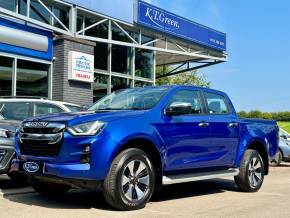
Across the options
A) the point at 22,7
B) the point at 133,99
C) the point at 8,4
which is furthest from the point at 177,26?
the point at 133,99

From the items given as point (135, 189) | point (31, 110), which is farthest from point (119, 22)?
point (135, 189)

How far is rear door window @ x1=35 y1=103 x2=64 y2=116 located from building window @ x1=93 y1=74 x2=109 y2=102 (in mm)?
8692

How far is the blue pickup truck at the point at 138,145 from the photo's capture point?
6281mm

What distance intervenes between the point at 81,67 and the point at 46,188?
9.58m

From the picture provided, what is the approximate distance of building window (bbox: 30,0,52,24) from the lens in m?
15.9

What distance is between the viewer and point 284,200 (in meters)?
8.12

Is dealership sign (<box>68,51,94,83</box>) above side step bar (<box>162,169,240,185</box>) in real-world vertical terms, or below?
above

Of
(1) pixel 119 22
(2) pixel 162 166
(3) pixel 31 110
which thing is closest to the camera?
(2) pixel 162 166

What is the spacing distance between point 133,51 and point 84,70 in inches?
154

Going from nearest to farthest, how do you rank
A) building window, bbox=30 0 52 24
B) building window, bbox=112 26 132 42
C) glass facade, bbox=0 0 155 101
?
1. glass facade, bbox=0 0 155 101
2. building window, bbox=30 0 52 24
3. building window, bbox=112 26 132 42

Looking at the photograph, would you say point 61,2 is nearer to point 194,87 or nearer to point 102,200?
point 194,87

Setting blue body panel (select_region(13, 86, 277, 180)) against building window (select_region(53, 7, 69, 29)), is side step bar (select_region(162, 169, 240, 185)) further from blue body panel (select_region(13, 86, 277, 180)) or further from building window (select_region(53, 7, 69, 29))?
building window (select_region(53, 7, 69, 29))

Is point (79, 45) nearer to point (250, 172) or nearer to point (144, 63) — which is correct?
point (144, 63)

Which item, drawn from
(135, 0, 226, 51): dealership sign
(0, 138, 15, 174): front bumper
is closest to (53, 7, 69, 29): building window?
(135, 0, 226, 51): dealership sign
